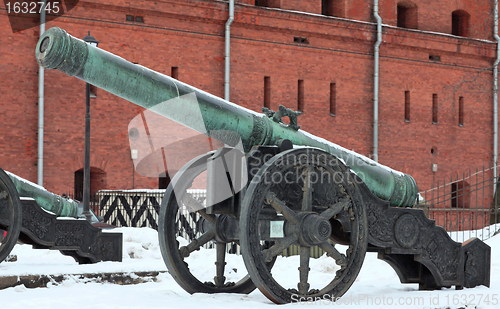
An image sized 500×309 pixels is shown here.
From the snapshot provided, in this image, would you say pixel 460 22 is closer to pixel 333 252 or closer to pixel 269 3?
pixel 269 3

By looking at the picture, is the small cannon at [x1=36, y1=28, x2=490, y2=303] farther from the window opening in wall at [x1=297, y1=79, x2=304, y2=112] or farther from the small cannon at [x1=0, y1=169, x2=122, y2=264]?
the window opening in wall at [x1=297, y1=79, x2=304, y2=112]

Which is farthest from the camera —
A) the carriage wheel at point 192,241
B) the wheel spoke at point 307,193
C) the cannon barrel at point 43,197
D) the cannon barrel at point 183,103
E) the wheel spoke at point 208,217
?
the cannon barrel at point 43,197

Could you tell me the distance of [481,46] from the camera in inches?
1054

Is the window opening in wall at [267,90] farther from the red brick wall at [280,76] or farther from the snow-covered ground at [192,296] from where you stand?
the snow-covered ground at [192,296]

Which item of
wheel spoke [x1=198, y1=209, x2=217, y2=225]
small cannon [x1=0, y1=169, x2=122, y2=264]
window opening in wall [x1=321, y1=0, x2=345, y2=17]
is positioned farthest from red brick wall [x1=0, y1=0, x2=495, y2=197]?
wheel spoke [x1=198, y1=209, x2=217, y2=225]

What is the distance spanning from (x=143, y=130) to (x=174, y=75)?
1.53 metres

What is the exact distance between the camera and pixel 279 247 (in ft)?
20.7

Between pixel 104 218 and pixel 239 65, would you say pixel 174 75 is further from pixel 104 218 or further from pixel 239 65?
pixel 104 218

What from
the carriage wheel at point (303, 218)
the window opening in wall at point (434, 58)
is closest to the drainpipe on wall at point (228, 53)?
the window opening in wall at point (434, 58)

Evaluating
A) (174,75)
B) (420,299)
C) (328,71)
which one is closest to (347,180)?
(420,299)

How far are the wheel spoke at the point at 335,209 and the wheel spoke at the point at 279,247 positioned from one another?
306mm

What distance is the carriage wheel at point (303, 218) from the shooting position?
6.10 meters

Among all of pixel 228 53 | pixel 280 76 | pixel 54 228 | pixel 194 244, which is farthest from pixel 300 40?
pixel 194 244

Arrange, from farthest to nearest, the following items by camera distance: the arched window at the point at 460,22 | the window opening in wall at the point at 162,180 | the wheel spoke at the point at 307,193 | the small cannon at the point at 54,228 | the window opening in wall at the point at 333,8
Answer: the arched window at the point at 460,22 → the window opening in wall at the point at 333,8 → the window opening in wall at the point at 162,180 → the small cannon at the point at 54,228 → the wheel spoke at the point at 307,193
